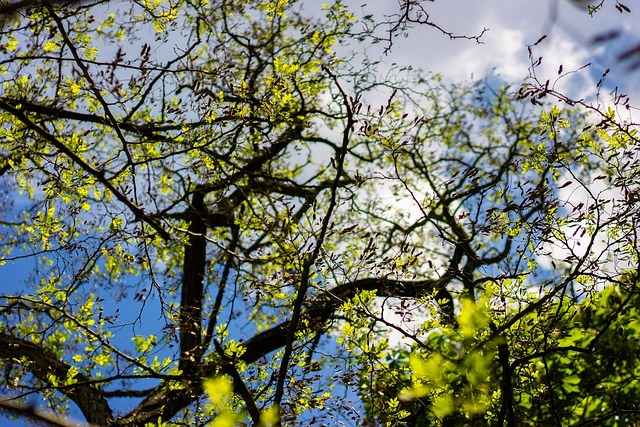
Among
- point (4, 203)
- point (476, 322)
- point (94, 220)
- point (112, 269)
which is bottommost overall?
point (476, 322)

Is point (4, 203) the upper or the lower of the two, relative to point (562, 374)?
upper

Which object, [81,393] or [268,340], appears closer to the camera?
[81,393]

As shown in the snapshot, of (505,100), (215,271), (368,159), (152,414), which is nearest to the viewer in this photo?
(152,414)

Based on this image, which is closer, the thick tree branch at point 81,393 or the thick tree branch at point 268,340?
the thick tree branch at point 268,340

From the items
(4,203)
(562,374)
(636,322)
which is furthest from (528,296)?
(4,203)

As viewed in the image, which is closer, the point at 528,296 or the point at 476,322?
the point at 476,322

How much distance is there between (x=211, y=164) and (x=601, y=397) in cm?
392

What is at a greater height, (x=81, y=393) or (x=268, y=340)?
(x=268, y=340)

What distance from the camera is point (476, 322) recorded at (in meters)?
1.54

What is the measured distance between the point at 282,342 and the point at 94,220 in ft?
9.69

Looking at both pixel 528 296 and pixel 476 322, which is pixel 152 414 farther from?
pixel 476 322

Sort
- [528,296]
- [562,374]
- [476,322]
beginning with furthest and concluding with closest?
[562,374], [528,296], [476,322]

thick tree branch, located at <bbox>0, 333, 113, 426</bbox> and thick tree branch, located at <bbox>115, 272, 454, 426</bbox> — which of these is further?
thick tree branch, located at <bbox>0, 333, 113, 426</bbox>

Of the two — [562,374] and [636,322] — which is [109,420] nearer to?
[562,374]
